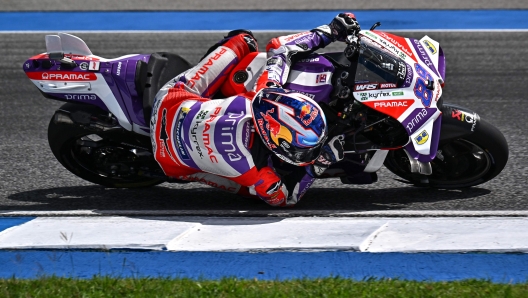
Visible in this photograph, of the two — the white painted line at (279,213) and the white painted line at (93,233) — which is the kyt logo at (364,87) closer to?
Answer: the white painted line at (279,213)

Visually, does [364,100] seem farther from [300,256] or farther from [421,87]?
[300,256]

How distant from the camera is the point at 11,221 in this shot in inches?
231

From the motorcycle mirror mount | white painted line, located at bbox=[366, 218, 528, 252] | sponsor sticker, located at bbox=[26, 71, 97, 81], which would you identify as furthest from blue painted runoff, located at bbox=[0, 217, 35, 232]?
white painted line, located at bbox=[366, 218, 528, 252]

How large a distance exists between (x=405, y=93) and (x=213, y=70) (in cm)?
136

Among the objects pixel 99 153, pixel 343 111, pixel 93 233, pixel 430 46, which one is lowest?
pixel 93 233

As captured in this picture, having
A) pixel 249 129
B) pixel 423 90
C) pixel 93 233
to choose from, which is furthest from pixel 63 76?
pixel 423 90

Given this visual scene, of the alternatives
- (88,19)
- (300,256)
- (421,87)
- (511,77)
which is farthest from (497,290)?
(88,19)

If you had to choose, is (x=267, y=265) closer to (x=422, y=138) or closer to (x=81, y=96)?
(x=422, y=138)

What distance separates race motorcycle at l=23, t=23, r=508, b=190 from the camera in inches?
221

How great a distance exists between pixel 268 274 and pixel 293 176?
46.1 inches

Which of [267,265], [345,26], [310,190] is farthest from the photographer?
[310,190]

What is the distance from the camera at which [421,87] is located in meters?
5.59

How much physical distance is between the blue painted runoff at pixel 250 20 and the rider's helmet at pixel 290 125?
7.07 meters

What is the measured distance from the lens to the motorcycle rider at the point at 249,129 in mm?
5352
